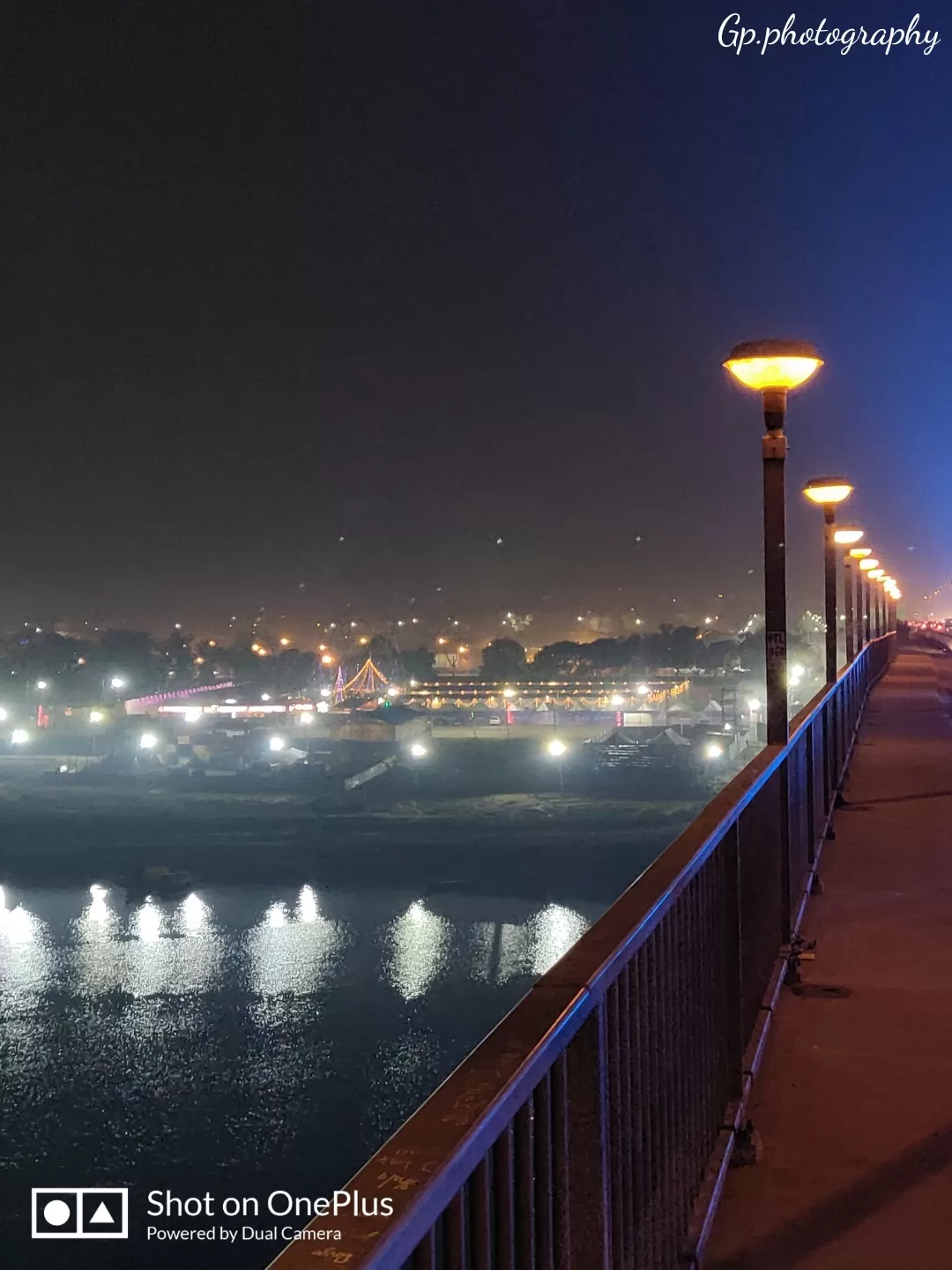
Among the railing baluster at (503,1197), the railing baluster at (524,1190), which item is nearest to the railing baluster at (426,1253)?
the railing baluster at (503,1197)

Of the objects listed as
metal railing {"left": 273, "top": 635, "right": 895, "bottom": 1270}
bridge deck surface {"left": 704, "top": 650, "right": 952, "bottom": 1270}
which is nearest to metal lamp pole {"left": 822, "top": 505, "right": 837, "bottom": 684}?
bridge deck surface {"left": 704, "top": 650, "right": 952, "bottom": 1270}

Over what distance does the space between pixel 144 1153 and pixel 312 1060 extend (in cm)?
547

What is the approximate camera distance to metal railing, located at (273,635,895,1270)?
1.62m

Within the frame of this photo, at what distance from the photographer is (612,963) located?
2.60 metres

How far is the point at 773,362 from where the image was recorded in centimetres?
774

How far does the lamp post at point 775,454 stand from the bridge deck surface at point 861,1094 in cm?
146

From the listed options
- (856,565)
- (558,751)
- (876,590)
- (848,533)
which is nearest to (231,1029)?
(856,565)

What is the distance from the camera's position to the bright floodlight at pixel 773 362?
25.1 feet

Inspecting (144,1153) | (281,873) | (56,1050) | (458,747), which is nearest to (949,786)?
(144,1153)

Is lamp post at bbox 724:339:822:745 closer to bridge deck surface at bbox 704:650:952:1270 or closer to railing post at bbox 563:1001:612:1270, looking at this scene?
bridge deck surface at bbox 704:650:952:1270

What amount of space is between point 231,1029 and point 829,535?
22.6m

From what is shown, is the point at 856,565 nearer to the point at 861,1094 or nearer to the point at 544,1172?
the point at 861,1094

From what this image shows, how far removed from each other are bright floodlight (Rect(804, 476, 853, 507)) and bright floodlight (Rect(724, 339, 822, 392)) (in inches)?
305

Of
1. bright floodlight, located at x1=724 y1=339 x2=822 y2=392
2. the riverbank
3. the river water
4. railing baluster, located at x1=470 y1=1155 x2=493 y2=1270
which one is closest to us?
railing baluster, located at x1=470 y1=1155 x2=493 y2=1270
